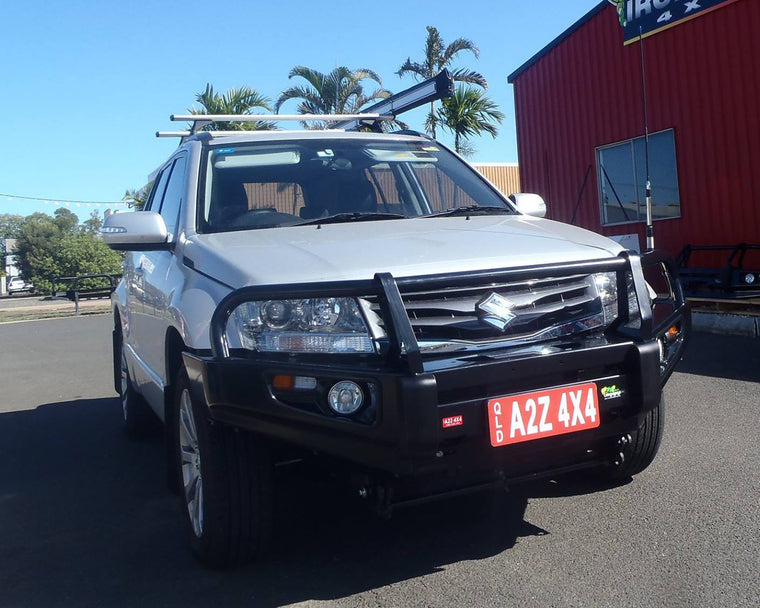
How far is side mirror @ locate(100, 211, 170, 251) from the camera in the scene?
12.3 ft

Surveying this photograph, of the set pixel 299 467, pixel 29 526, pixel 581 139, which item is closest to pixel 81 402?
pixel 29 526

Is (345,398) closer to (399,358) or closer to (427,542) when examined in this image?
(399,358)

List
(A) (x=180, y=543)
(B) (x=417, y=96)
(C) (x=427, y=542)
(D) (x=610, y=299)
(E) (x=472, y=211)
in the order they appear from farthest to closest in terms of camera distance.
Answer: (B) (x=417, y=96) < (E) (x=472, y=211) < (A) (x=180, y=543) < (C) (x=427, y=542) < (D) (x=610, y=299)

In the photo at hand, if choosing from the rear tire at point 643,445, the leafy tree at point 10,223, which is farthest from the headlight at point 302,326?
the leafy tree at point 10,223

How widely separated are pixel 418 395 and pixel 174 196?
7.88ft

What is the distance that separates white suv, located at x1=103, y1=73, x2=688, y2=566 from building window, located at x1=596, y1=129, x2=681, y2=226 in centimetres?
851

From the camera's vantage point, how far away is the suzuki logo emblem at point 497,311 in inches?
115

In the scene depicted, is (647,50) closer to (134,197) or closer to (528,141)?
(528,141)

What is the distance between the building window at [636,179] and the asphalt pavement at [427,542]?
23.0 ft

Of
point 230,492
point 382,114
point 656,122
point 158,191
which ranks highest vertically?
point 656,122

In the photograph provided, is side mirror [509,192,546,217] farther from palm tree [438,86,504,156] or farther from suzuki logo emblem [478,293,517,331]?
palm tree [438,86,504,156]

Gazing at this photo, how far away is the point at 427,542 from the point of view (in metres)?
Result: 3.44

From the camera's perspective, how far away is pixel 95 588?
315 cm

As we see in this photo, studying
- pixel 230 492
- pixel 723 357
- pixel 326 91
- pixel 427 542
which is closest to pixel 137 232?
pixel 230 492
